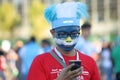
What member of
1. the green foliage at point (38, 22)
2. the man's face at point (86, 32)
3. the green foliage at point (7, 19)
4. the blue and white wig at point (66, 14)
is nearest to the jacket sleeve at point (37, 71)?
the blue and white wig at point (66, 14)

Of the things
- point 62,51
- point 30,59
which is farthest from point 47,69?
point 30,59

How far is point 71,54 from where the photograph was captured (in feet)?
15.4

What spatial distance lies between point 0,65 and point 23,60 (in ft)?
1.92

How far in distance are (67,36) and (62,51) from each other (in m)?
0.14

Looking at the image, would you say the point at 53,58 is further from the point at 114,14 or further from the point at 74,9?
the point at 114,14

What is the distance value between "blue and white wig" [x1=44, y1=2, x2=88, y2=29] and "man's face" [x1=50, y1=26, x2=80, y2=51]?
0.13 ft

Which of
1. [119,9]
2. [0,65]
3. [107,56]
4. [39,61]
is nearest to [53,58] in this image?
[39,61]

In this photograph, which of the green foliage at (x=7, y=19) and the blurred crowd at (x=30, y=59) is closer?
the blurred crowd at (x=30, y=59)

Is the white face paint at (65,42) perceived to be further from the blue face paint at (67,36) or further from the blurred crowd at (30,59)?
the blurred crowd at (30,59)

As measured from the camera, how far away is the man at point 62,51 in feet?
15.0

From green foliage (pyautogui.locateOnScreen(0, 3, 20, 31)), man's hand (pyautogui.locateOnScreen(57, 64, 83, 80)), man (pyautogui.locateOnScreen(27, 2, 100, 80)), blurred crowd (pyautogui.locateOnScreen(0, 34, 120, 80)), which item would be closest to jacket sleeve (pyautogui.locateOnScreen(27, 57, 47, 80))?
man (pyautogui.locateOnScreen(27, 2, 100, 80))

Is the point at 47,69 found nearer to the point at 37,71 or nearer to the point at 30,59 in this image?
the point at 37,71

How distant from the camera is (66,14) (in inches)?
187

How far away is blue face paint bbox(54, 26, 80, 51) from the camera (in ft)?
15.3
